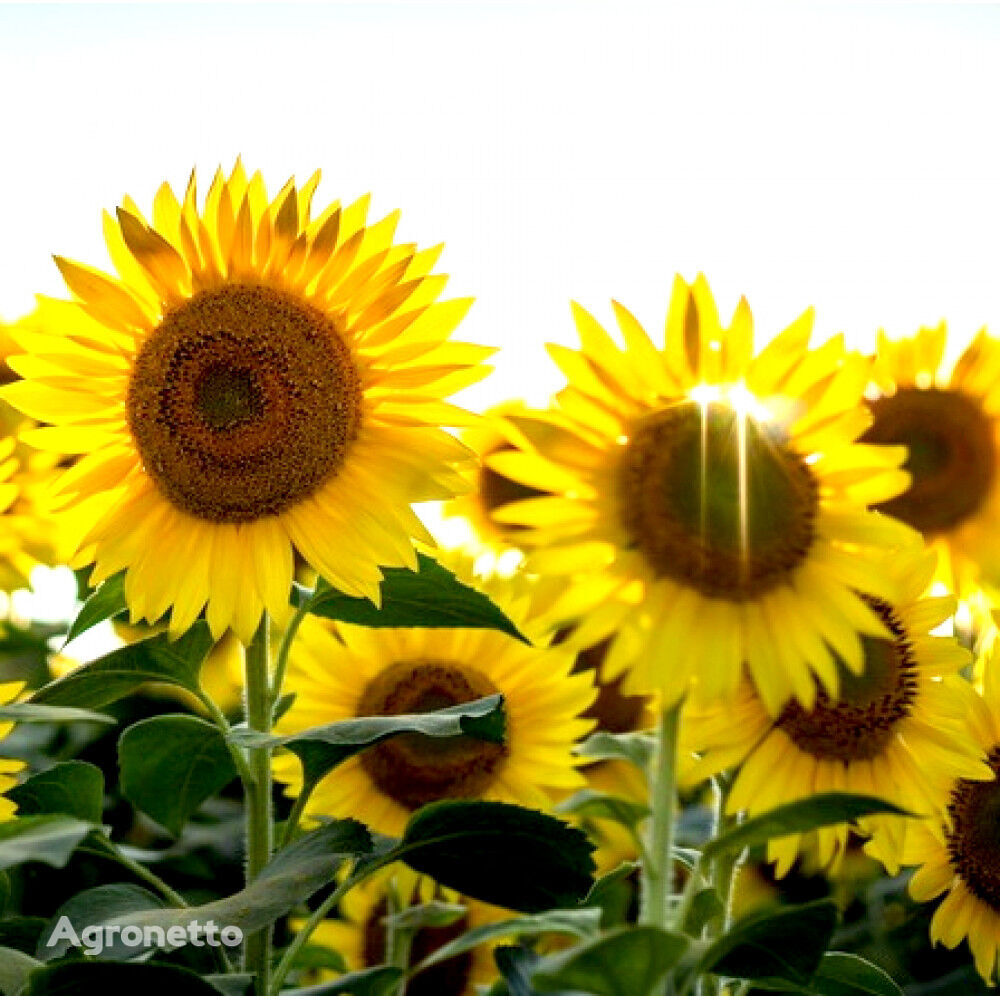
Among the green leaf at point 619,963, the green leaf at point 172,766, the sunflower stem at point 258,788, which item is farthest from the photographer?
the green leaf at point 172,766

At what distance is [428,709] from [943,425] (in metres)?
1.04

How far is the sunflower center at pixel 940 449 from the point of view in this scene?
2779 mm

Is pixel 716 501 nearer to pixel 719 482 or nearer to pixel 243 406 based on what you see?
pixel 719 482

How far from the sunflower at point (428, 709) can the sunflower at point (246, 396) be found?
42cm

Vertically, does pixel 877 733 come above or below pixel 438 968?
above

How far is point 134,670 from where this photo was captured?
1.90 m

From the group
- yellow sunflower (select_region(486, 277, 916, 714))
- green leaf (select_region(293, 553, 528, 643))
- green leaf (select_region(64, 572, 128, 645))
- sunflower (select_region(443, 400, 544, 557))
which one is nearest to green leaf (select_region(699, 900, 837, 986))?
yellow sunflower (select_region(486, 277, 916, 714))

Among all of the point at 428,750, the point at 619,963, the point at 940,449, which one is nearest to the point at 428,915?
the point at 428,750

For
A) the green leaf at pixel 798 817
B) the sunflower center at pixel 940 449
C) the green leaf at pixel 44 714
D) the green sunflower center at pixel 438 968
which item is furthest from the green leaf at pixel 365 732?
the sunflower center at pixel 940 449

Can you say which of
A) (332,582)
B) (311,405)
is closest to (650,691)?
(332,582)

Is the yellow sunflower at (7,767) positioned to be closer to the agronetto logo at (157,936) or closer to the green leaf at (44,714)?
the agronetto logo at (157,936)

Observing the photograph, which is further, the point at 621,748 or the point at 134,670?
the point at 134,670

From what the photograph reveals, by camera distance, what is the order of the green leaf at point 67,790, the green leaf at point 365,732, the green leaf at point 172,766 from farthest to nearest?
the green leaf at point 172,766 → the green leaf at point 67,790 → the green leaf at point 365,732

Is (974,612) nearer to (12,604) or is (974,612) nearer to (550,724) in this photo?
(550,724)
